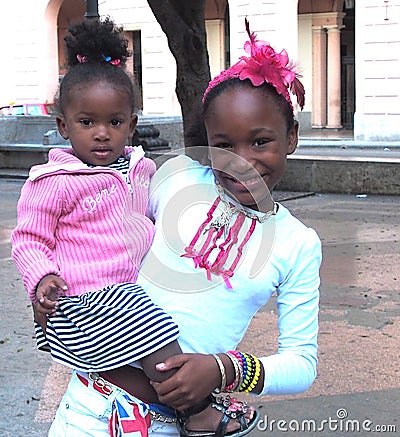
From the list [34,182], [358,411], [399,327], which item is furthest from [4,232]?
[34,182]

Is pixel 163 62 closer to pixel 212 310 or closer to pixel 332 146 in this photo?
pixel 332 146

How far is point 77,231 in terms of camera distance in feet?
7.11

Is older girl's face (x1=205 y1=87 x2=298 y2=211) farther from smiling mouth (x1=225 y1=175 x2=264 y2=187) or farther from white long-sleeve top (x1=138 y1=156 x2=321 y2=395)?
white long-sleeve top (x1=138 y1=156 x2=321 y2=395)

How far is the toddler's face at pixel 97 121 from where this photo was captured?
7.47ft

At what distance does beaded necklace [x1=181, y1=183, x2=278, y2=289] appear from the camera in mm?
2049

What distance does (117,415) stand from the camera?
6.78 ft

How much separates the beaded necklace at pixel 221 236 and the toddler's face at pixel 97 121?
0.35 metres

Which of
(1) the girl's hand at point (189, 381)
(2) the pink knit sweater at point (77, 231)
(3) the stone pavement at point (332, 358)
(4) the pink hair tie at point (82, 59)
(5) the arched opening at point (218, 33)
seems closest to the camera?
(1) the girl's hand at point (189, 381)

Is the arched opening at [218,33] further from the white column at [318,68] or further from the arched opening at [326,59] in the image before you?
the white column at [318,68]

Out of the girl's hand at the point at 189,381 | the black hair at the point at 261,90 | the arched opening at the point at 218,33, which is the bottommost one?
the girl's hand at the point at 189,381

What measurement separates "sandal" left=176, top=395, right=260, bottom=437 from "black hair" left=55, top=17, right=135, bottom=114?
86 cm

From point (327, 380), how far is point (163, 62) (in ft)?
78.9

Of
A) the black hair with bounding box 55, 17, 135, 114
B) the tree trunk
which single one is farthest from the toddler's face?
the tree trunk

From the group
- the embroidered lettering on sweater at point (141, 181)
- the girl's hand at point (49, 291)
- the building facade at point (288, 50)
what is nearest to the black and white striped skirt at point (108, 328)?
the girl's hand at point (49, 291)
